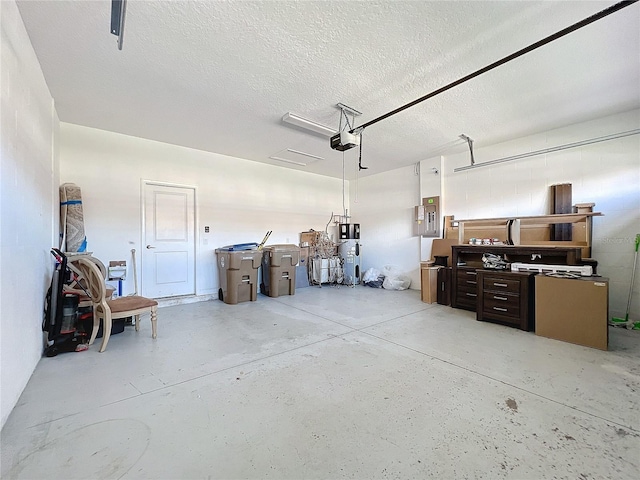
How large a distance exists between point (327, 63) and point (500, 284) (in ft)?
11.8

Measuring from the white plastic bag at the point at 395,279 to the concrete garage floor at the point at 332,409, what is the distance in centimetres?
305

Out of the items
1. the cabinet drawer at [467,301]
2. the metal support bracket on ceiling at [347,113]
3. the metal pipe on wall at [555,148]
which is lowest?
the cabinet drawer at [467,301]

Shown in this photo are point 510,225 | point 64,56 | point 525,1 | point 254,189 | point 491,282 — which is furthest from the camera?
point 254,189

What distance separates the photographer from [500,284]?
3.86 m

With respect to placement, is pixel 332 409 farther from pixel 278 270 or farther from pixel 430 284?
pixel 278 270

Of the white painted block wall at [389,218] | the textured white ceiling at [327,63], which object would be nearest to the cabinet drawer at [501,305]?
the white painted block wall at [389,218]

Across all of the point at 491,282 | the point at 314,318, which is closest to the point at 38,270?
the point at 314,318

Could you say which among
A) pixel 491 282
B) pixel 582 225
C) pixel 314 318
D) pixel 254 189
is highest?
pixel 254 189

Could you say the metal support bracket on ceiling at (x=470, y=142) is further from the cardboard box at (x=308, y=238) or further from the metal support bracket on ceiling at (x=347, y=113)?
the cardboard box at (x=308, y=238)

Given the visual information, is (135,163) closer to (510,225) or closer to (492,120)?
(492,120)

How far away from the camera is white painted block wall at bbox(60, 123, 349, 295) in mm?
4395

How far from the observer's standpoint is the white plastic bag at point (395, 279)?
21.3ft

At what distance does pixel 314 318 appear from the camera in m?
4.21

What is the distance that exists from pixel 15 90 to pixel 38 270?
5.37 ft
